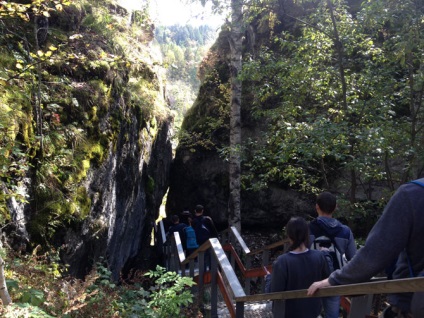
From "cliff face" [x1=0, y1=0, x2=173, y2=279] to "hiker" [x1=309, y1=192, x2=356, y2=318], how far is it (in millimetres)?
2816

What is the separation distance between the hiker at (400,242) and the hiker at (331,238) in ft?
5.51

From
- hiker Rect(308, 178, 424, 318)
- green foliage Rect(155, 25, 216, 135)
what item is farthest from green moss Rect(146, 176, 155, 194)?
hiker Rect(308, 178, 424, 318)

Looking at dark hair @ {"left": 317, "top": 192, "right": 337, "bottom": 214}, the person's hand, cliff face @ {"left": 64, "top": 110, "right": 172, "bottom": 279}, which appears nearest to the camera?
the person's hand

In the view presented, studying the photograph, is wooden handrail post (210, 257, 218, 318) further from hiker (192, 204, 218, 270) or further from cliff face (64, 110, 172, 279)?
hiker (192, 204, 218, 270)

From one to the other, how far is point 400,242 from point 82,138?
214 inches

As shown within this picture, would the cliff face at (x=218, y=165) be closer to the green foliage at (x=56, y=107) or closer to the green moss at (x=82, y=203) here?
the green foliage at (x=56, y=107)

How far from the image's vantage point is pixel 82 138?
20.1 ft

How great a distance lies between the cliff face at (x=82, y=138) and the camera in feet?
16.2

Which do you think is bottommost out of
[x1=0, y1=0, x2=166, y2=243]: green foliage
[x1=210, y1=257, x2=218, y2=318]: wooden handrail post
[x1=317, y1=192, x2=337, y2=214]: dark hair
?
[x1=210, y1=257, x2=218, y2=318]: wooden handrail post

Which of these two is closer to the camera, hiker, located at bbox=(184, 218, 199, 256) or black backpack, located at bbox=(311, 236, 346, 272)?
black backpack, located at bbox=(311, 236, 346, 272)

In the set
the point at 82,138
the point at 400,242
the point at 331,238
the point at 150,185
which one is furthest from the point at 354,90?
the point at 150,185

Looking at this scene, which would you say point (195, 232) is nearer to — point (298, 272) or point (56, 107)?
point (56, 107)

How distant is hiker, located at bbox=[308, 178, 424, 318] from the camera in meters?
1.67

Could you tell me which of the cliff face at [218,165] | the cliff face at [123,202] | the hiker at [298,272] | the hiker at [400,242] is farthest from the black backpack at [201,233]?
the hiker at [400,242]
